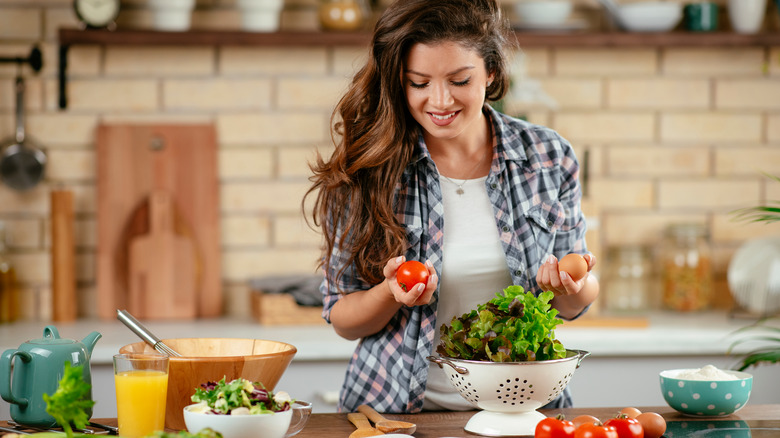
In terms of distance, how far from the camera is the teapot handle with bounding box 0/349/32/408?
1.36 m

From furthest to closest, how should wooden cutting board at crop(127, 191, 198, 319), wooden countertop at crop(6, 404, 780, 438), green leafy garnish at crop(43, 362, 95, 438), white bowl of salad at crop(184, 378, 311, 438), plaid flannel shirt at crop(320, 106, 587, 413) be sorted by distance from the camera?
wooden cutting board at crop(127, 191, 198, 319) → plaid flannel shirt at crop(320, 106, 587, 413) → wooden countertop at crop(6, 404, 780, 438) → white bowl of salad at crop(184, 378, 311, 438) → green leafy garnish at crop(43, 362, 95, 438)

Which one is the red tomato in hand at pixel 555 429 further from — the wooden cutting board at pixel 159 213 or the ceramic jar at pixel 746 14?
the ceramic jar at pixel 746 14

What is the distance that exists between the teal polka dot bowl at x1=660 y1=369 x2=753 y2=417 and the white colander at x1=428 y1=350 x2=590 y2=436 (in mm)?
226

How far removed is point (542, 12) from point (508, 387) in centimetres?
181

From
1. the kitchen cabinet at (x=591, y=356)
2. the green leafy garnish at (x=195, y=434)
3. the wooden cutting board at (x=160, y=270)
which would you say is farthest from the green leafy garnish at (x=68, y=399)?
the wooden cutting board at (x=160, y=270)

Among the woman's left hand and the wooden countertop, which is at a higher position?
the woman's left hand

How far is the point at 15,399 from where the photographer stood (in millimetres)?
1367

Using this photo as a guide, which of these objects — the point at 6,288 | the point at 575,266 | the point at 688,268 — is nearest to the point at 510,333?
the point at 575,266

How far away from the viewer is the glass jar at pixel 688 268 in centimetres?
300

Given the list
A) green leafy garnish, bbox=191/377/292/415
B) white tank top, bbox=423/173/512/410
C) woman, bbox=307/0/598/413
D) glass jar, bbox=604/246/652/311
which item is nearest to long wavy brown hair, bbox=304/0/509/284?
woman, bbox=307/0/598/413

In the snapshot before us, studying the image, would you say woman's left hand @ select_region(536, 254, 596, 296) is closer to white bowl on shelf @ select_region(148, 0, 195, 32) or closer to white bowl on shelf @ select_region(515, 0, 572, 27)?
white bowl on shelf @ select_region(515, 0, 572, 27)

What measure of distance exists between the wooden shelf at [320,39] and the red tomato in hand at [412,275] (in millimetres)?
1445

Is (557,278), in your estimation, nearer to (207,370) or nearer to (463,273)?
(463,273)

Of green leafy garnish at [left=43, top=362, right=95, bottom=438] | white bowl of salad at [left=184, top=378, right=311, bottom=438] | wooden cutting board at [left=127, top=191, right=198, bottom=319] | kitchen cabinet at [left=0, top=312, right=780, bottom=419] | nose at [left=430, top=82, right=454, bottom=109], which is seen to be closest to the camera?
green leafy garnish at [left=43, top=362, right=95, bottom=438]
